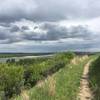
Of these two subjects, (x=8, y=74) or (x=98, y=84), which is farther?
(x=8, y=74)

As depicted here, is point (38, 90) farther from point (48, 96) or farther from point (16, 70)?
point (16, 70)

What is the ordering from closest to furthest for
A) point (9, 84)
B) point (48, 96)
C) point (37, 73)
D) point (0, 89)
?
point (48, 96), point (0, 89), point (9, 84), point (37, 73)

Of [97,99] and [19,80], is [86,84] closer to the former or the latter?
[19,80]

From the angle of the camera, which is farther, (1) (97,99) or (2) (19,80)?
(2) (19,80)

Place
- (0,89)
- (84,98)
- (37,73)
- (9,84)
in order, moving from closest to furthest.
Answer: (84,98), (0,89), (9,84), (37,73)

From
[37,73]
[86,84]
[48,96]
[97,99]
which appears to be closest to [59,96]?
[48,96]

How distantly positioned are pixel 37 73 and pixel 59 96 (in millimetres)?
17570

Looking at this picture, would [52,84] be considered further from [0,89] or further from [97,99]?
[0,89]

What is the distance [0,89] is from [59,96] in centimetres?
564

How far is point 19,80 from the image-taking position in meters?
25.9

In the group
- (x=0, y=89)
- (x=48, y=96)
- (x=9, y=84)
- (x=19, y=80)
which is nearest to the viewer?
(x=48, y=96)


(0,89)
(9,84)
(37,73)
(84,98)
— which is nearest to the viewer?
(84,98)

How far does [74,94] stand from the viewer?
1930 centimetres

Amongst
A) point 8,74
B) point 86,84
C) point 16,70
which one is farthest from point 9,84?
point 86,84
